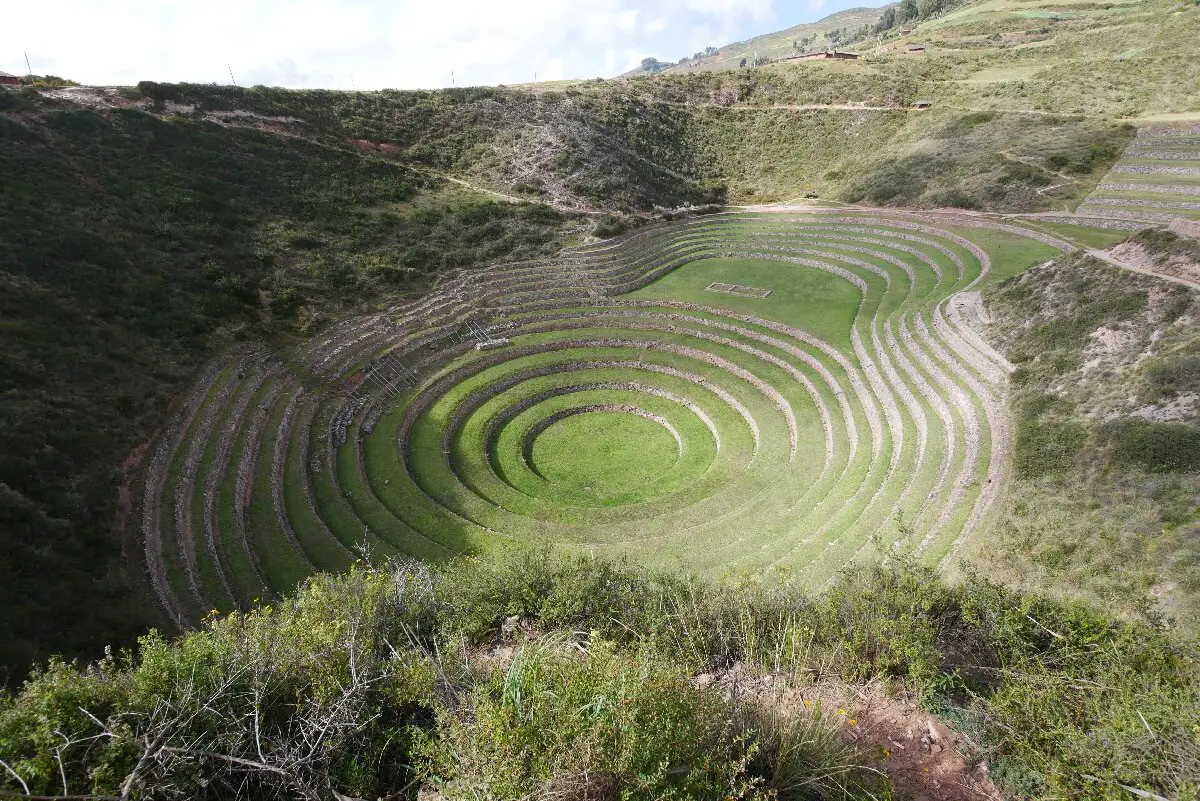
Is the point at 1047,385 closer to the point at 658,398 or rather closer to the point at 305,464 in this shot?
the point at 658,398

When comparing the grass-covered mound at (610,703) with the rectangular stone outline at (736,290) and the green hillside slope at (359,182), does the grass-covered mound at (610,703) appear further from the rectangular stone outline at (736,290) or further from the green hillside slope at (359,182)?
the rectangular stone outline at (736,290)

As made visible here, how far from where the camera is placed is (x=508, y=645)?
40.9 ft

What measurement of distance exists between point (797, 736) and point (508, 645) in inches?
267

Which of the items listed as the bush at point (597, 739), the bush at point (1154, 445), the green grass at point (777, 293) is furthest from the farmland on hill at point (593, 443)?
the green grass at point (777, 293)

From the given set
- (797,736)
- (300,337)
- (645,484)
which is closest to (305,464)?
(300,337)

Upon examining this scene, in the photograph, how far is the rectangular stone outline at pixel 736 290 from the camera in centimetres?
3978

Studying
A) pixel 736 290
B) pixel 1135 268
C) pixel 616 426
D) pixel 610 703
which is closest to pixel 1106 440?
pixel 1135 268

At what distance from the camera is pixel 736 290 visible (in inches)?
1606

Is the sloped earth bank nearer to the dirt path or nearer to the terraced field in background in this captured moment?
the dirt path

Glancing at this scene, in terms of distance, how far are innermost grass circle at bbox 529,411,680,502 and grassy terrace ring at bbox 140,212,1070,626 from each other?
13 centimetres

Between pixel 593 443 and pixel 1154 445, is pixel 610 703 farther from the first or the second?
pixel 593 443

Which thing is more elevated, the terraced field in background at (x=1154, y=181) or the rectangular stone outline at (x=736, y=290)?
the terraced field in background at (x=1154, y=181)

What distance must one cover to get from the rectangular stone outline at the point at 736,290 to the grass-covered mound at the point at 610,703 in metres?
29.8

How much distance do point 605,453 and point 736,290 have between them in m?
18.4
